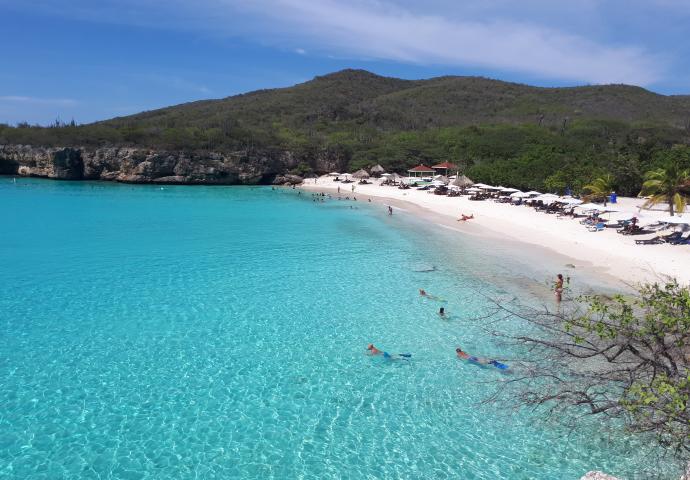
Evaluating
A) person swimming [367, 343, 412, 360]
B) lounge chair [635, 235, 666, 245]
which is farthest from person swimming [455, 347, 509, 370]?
lounge chair [635, 235, 666, 245]

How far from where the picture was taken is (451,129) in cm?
9088

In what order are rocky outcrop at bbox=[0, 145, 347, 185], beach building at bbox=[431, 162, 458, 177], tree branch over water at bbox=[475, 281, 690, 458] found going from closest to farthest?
tree branch over water at bbox=[475, 281, 690, 458]
beach building at bbox=[431, 162, 458, 177]
rocky outcrop at bbox=[0, 145, 347, 185]

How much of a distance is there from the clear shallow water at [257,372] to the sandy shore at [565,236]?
3887 millimetres

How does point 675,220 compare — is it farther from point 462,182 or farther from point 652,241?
point 462,182

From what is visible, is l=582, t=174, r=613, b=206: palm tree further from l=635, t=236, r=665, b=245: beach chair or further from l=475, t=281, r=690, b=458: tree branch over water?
l=475, t=281, r=690, b=458: tree branch over water

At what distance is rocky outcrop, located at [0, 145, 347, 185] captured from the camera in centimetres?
6856

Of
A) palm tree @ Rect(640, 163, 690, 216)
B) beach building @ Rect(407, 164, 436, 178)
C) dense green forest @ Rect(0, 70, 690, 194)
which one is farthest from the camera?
beach building @ Rect(407, 164, 436, 178)

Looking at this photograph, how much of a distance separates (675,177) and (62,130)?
82.9 meters

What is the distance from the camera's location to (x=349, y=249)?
78.2ft

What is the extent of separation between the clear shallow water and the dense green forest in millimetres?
29150

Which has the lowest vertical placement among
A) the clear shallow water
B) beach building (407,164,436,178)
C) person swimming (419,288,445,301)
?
the clear shallow water

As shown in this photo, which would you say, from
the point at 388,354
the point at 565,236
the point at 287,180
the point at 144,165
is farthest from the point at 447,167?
the point at 388,354

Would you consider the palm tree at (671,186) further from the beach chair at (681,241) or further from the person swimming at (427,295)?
the person swimming at (427,295)

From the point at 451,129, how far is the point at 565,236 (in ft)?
227
